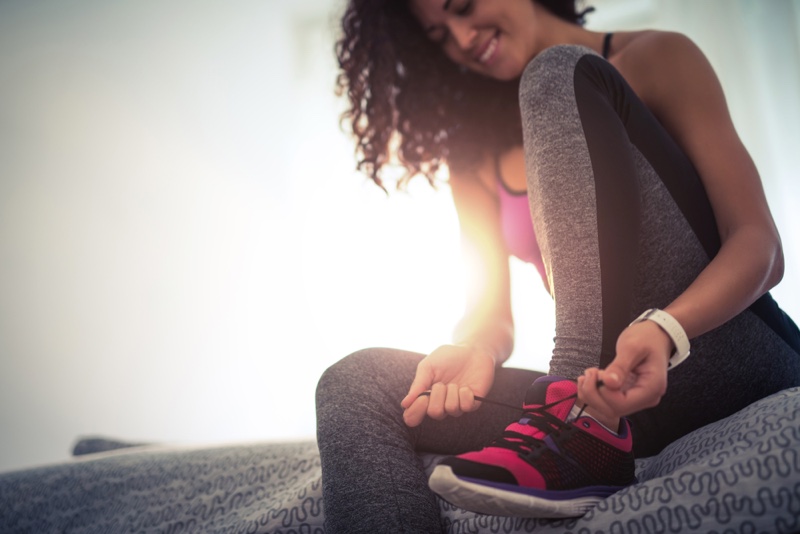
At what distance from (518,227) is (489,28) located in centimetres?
36

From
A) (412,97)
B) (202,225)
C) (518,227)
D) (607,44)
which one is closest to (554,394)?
(518,227)

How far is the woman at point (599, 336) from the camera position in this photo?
44 centimetres

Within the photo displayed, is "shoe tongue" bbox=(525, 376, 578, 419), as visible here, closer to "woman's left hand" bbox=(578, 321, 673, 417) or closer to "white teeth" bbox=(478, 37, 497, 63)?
"woman's left hand" bbox=(578, 321, 673, 417)

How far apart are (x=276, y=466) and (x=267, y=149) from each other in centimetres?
217

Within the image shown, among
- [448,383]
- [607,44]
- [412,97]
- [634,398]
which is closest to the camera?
[634,398]

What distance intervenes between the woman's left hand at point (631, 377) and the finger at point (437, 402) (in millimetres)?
160

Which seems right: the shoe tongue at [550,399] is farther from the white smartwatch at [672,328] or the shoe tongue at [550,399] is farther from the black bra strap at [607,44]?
the black bra strap at [607,44]

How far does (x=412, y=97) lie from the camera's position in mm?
1163

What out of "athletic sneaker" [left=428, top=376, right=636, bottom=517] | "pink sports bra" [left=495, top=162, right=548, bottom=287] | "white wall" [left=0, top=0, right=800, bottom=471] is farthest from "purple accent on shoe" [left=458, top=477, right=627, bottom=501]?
"white wall" [left=0, top=0, right=800, bottom=471]

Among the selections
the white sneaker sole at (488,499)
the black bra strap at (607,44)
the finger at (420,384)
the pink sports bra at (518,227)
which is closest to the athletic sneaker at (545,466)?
the white sneaker sole at (488,499)

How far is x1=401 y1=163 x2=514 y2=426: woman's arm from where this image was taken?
54 cm

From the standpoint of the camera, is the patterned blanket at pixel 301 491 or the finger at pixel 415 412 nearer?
the patterned blanket at pixel 301 491

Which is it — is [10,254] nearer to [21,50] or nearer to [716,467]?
[21,50]

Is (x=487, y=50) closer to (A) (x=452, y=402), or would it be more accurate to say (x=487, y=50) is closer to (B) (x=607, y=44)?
(B) (x=607, y=44)
